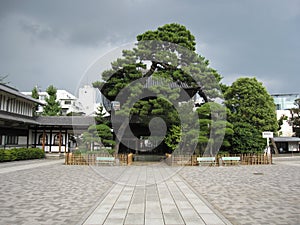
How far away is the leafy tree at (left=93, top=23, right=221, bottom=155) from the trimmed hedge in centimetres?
808

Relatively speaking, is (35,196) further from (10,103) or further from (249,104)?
(249,104)

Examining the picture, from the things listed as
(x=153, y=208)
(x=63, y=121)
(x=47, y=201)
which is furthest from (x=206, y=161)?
(x=63, y=121)

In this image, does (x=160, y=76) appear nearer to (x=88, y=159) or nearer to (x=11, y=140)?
(x=88, y=159)

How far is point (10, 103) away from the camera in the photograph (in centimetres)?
2189

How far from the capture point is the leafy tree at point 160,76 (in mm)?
16156

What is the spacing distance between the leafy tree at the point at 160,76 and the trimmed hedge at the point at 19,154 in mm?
8082

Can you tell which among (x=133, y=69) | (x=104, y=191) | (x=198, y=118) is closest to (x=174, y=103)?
(x=198, y=118)

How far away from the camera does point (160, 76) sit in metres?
16.9

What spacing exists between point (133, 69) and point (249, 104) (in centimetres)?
1502

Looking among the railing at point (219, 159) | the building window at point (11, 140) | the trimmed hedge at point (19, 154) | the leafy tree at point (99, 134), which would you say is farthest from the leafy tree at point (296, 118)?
the building window at point (11, 140)

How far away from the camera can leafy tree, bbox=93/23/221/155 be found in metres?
16.2

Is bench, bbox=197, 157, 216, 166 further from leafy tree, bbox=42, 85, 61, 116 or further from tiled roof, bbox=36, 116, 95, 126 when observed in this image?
leafy tree, bbox=42, 85, 61, 116

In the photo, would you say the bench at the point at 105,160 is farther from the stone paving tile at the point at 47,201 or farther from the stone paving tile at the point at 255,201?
the stone paving tile at the point at 255,201

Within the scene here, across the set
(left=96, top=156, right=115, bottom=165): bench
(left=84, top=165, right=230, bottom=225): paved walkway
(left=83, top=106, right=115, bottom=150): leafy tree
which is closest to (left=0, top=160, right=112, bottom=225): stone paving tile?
(left=84, top=165, right=230, bottom=225): paved walkway
